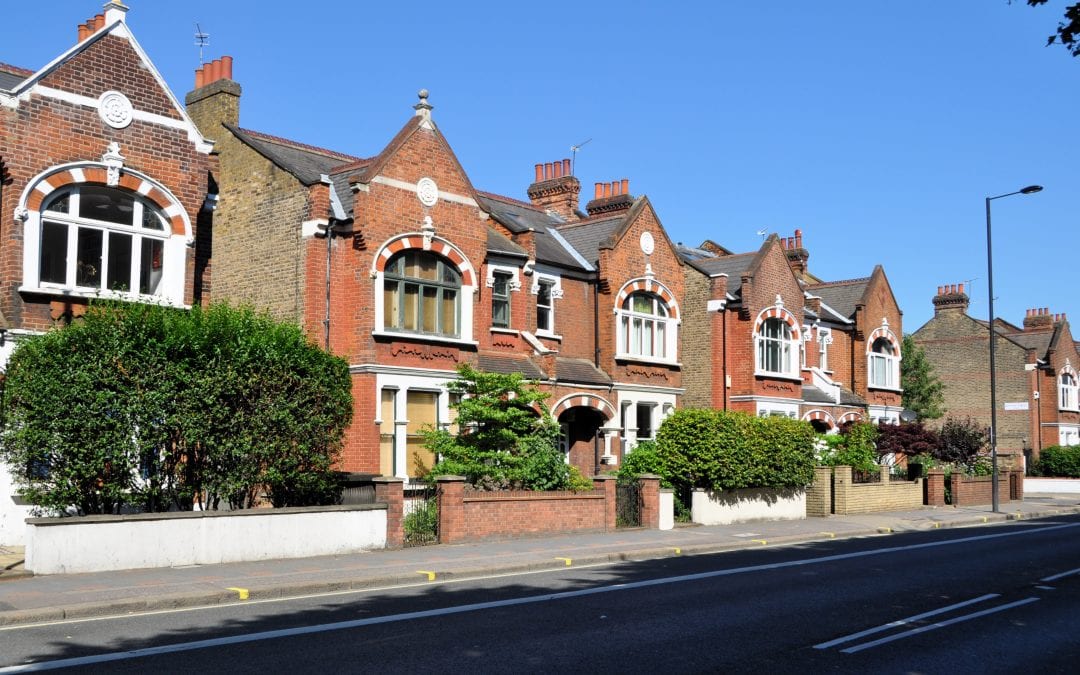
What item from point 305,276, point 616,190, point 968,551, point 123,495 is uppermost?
point 616,190

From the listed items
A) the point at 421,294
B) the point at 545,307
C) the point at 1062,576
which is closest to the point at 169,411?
the point at 421,294

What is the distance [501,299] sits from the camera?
96.1 ft

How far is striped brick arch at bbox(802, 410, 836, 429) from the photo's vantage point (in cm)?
4000

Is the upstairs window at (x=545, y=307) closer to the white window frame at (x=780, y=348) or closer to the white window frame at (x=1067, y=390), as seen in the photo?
the white window frame at (x=780, y=348)

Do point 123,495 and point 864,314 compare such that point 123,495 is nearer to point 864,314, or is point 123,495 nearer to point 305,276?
point 305,276

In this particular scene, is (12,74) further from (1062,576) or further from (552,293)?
(1062,576)

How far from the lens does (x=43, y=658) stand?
1009 cm

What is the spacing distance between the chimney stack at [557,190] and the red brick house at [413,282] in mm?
6888

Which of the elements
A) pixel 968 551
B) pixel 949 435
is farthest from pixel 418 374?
pixel 949 435

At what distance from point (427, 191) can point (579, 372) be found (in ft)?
25.2

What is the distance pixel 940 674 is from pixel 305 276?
745 inches

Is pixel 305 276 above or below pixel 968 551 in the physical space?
above

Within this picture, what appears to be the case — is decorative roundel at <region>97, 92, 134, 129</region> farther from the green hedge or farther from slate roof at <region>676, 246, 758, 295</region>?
slate roof at <region>676, 246, 758, 295</region>

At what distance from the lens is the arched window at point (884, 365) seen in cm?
4538
